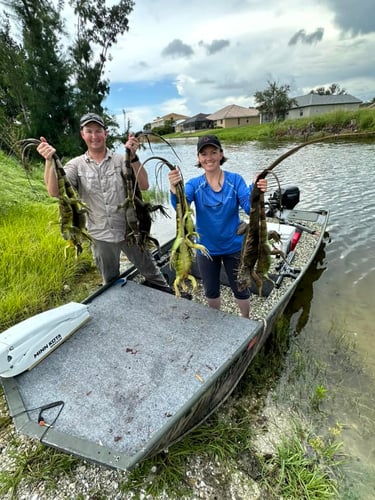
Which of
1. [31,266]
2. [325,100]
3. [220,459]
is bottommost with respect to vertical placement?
[220,459]

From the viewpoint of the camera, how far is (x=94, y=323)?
135 inches

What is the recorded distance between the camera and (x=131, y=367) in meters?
2.83

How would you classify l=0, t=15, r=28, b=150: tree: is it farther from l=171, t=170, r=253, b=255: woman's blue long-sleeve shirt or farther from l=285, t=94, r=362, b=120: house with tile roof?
l=285, t=94, r=362, b=120: house with tile roof

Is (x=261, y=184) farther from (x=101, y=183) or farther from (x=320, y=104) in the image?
(x=320, y=104)

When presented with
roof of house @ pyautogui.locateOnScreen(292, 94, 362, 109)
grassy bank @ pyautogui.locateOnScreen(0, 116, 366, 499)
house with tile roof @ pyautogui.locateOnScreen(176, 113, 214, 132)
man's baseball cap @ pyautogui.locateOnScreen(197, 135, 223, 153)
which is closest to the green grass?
grassy bank @ pyautogui.locateOnScreen(0, 116, 366, 499)

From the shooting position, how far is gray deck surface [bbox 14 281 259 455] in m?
2.34

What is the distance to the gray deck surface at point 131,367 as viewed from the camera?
2.34m

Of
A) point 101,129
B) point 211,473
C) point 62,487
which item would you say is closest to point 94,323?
point 62,487

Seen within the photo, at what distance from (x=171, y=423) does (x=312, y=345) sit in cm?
333

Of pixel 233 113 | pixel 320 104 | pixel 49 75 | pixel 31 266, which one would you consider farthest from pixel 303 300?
pixel 233 113

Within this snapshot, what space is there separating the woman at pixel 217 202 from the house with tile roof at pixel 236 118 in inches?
3058

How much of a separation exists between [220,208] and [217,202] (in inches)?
2.9

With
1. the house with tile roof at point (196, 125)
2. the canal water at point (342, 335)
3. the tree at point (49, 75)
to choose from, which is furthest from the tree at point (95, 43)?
the house with tile roof at point (196, 125)

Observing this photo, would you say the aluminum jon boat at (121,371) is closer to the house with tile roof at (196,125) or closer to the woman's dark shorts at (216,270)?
the woman's dark shorts at (216,270)
